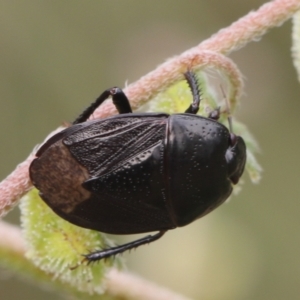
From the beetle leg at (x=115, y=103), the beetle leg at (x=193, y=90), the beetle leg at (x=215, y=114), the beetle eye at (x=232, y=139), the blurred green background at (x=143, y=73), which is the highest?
the beetle leg at (x=115, y=103)

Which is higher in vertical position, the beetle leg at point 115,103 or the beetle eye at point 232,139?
the beetle leg at point 115,103

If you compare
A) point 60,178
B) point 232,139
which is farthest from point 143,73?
point 60,178

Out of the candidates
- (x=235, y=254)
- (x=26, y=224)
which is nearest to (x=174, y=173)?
(x=26, y=224)

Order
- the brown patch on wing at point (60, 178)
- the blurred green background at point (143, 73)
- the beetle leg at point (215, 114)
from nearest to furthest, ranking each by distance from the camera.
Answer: the brown patch on wing at point (60, 178) < the beetle leg at point (215, 114) < the blurred green background at point (143, 73)

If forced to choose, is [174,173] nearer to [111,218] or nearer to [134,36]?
[111,218]

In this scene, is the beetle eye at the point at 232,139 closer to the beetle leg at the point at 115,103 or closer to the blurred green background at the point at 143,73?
the beetle leg at the point at 115,103

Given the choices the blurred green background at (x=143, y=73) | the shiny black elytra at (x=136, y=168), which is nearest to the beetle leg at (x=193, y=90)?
the shiny black elytra at (x=136, y=168)

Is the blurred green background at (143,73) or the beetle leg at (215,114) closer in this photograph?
the beetle leg at (215,114)

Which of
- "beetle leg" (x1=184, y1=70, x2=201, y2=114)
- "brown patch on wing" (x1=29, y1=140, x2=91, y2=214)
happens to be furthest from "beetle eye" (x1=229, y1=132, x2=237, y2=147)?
"brown patch on wing" (x1=29, y1=140, x2=91, y2=214)
